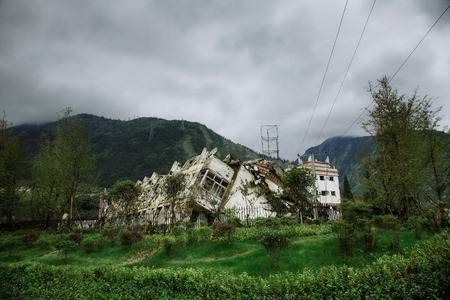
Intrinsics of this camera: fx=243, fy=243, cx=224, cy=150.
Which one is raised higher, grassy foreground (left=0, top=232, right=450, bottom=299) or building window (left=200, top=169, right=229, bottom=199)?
building window (left=200, top=169, right=229, bottom=199)

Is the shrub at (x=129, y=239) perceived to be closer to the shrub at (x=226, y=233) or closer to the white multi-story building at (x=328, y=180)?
the shrub at (x=226, y=233)

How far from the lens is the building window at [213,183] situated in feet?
76.1

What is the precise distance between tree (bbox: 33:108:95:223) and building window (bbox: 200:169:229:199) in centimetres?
1339

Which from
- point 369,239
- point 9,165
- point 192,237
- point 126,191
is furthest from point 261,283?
point 9,165

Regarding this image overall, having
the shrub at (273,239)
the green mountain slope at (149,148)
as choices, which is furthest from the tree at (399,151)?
the green mountain slope at (149,148)

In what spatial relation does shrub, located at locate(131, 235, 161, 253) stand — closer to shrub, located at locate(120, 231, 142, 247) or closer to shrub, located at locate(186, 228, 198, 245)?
shrub, located at locate(120, 231, 142, 247)

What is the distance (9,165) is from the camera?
974 inches

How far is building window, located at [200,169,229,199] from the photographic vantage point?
23188 millimetres

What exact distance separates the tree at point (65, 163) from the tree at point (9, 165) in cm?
156

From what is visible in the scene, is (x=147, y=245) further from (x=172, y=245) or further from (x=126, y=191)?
(x=126, y=191)

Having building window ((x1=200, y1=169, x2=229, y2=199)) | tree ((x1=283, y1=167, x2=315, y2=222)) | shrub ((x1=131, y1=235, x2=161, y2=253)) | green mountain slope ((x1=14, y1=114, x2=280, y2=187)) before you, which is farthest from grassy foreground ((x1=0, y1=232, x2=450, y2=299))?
green mountain slope ((x1=14, y1=114, x2=280, y2=187))

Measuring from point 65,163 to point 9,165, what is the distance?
534 cm

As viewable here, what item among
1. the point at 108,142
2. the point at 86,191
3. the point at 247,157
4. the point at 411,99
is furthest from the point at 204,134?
the point at 411,99

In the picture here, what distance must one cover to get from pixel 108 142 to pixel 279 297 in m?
158
